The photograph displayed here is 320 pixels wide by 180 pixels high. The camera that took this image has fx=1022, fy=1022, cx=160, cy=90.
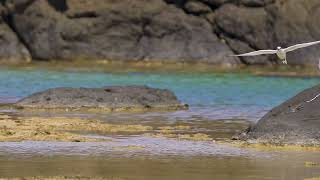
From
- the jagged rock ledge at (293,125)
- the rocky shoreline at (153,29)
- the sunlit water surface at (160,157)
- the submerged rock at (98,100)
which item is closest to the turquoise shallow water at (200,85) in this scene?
the submerged rock at (98,100)

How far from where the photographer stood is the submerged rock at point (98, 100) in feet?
84.5

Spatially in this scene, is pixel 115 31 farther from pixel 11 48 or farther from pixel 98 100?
pixel 98 100

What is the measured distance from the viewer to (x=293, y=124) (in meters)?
17.4

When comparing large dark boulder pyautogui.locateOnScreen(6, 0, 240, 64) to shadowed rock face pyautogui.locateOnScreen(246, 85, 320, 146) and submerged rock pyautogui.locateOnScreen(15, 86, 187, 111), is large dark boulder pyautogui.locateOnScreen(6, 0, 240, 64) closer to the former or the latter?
submerged rock pyautogui.locateOnScreen(15, 86, 187, 111)

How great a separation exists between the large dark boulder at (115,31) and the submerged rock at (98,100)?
2536cm

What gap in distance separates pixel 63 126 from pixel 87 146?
148 inches

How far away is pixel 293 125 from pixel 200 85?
70.4 feet

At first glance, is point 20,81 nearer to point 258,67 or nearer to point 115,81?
point 115,81

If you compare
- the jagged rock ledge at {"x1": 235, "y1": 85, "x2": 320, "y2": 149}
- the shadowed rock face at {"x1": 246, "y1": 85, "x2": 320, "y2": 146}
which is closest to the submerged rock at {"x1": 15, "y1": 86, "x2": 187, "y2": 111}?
the jagged rock ledge at {"x1": 235, "y1": 85, "x2": 320, "y2": 149}

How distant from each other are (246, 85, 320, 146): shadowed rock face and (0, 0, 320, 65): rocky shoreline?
109ft

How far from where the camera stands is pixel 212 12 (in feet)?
177

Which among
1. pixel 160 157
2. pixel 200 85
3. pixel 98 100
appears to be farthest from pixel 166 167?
pixel 200 85

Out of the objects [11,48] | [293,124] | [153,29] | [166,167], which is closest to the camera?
[166,167]

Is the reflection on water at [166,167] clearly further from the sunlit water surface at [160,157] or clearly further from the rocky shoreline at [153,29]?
the rocky shoreline at [153,29]
